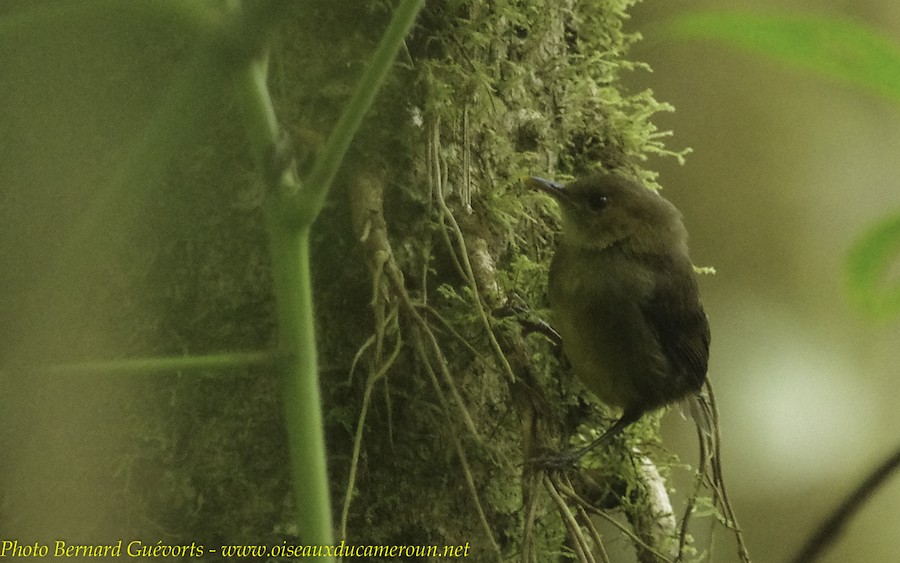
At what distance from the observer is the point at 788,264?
327 centimetres

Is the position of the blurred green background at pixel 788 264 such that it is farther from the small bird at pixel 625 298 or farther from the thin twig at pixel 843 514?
the thin twig at pixel 843 514

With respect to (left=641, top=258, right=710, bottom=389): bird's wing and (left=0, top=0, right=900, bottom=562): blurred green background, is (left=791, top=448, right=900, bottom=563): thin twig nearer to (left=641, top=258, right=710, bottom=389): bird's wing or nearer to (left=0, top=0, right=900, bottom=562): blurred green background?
(left=641, top=258, right=710, bottom=389): bird's wing

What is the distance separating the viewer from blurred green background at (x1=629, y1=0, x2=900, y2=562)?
301 centimetres

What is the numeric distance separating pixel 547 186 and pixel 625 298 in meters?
0.23

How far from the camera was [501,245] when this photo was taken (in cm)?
134

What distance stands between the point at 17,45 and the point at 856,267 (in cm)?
98

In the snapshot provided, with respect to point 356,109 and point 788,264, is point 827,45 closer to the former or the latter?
point 356,109

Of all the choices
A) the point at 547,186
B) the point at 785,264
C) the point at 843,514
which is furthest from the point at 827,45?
the point at 785,264

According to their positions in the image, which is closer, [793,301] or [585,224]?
[585,224]

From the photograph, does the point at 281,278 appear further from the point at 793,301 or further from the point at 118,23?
the point at 793,301

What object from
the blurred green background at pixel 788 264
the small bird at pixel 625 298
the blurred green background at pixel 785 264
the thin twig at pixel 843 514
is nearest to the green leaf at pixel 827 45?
the thin twig at pixel 843 514

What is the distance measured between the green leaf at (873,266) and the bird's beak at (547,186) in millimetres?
898

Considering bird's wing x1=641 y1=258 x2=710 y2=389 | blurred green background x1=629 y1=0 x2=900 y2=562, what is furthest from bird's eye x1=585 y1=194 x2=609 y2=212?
blurred green background x1=629 y1=0 x2=900 y2=562

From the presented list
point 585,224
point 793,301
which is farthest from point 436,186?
Answer: point 793,301
